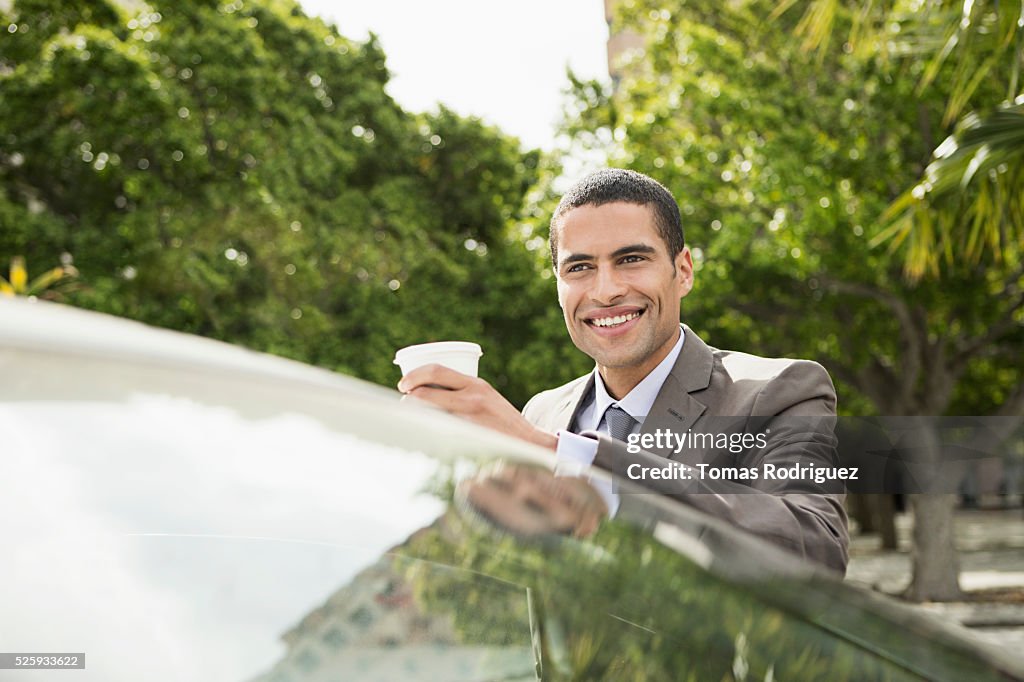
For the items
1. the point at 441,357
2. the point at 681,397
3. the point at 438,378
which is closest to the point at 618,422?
the point at 681,397

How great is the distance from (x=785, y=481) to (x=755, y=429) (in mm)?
181

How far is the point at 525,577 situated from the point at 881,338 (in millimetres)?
15114

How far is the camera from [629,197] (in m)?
2.20

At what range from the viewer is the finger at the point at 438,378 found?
4.87 feet

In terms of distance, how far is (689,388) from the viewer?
7.53 ft

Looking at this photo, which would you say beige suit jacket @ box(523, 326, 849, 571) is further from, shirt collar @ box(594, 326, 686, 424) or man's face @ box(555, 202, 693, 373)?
man's face @ box(555, 202, 693, 373)

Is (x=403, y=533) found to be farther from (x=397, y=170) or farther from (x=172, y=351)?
(x=397, y=170)

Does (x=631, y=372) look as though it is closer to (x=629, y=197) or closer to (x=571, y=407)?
(x=571, y=407)

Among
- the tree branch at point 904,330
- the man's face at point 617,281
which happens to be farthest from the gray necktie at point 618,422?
the tree branch at point 904,330

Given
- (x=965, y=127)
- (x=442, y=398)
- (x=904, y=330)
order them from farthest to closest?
(x=904, y=330)
(x=965, y=127)
(x=442, y=398)

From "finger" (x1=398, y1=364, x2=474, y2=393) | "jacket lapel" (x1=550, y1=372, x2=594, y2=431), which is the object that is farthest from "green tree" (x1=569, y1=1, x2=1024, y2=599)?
"finger" (x1=398, y1=364, x2=474, y2=393)

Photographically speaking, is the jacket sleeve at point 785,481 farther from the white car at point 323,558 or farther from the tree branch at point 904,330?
the tree branch at point 904,330

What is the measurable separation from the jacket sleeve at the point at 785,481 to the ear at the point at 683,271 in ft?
1.01

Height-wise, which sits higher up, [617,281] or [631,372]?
[617,281]
